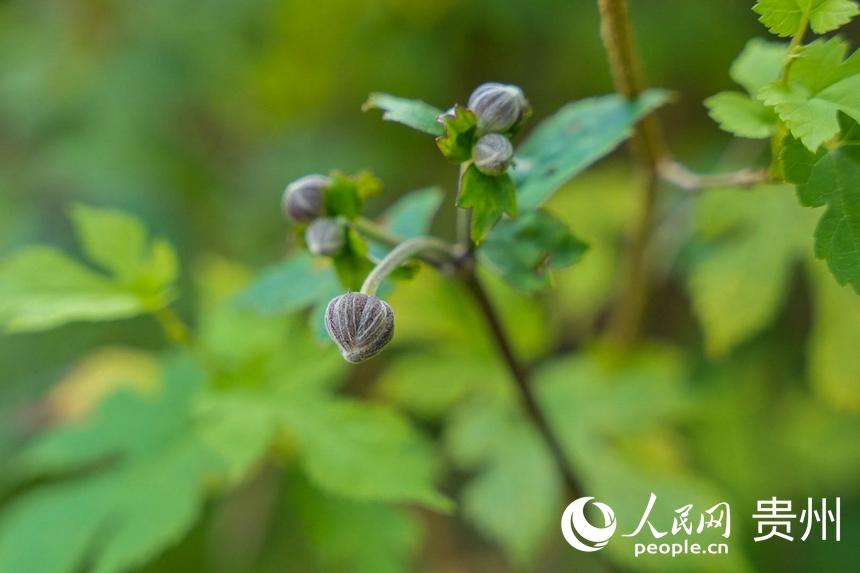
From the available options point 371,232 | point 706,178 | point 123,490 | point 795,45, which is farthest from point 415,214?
point 123,490

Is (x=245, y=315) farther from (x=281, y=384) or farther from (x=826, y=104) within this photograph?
(x=826, y=104)

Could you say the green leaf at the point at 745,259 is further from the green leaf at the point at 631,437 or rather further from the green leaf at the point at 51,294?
the green leaf at the point at 51,294

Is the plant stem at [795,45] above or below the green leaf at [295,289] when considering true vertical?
above

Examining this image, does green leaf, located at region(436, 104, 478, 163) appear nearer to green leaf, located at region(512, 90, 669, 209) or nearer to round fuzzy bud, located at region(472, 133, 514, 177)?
round fuzzy bud, located at region(472, 133, 514, 177)

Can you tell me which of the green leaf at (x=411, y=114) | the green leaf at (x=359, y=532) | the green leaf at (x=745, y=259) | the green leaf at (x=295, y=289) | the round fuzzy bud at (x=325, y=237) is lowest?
the green leaf at (x=359, y=532)

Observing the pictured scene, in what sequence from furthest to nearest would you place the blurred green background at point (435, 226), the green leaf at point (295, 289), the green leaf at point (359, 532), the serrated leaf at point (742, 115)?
the blurred green background at point (435, 226), the green leaf at point (359, 532), the green leaf at point (295, 289), the serrated leaf at point (742, 115)

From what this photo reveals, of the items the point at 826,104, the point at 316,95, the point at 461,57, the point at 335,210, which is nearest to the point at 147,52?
the point at 316,95

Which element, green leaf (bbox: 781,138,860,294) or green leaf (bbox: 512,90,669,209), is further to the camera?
green leaf (bbox: 512,90,669,209)

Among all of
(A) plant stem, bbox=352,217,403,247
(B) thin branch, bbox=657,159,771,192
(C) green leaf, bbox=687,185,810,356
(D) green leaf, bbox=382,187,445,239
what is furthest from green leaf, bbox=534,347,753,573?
(A) plant stem, bbox=352,217,403,247

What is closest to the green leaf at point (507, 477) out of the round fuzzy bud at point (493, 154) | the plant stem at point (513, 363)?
the plant stem at point (513, 363)
